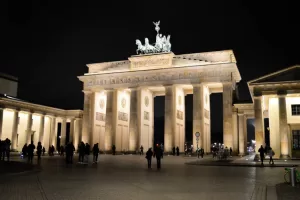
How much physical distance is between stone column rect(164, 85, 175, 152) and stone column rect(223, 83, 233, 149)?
815 cm

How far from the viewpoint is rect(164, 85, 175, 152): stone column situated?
49906mm

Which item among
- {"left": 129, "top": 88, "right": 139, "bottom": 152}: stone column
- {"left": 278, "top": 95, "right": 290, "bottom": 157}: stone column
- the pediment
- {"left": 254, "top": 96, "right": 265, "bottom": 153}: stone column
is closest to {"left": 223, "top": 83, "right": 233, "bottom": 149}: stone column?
{"left": 254, "top": 96, "right": 265, "bottom": 153}: stone column

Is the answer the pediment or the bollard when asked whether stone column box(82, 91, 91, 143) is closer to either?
the pediment

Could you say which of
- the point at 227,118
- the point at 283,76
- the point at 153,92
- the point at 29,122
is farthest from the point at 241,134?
the point at 29,122

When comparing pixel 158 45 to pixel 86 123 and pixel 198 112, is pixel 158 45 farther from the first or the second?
pixel 86 123

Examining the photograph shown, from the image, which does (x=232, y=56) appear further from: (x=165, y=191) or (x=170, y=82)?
(x=165, y=191)

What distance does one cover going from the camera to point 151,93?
194 feet

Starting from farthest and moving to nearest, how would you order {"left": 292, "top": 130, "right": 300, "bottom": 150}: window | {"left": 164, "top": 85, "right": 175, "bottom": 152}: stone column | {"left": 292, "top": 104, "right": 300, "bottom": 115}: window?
{"left": 164, "top": 85, "right": 175, "bottom": 152}: stone column < {"left": 292, "top": 104, "right": 300, "bottom": 115}: window < {"left": 292, "top": 130, "right": 300, "bottom": 150}: window

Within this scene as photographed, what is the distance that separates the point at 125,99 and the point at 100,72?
690 centimetres

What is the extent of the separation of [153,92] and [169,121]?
407 inches

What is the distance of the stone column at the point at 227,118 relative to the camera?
154ft

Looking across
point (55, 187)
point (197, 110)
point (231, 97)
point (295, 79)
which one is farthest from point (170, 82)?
point (55, 187)

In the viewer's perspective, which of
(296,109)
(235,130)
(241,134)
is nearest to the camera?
(296,109)

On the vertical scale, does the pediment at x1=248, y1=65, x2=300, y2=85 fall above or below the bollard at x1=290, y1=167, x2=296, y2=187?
above
